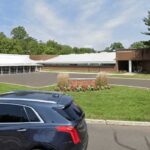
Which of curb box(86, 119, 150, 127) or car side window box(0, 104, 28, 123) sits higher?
car side window box(0, 104, 28, 123)

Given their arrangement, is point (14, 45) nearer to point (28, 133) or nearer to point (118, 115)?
point (118, 115)

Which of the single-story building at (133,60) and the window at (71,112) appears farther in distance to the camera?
the single-story building at (133,60)

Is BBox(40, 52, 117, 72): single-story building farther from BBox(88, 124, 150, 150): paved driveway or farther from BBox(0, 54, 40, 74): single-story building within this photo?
BBox(88, 124, 150, 150): paved driveway

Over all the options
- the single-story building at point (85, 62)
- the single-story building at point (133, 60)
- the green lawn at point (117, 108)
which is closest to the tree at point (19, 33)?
the single-story building at point (85, 62)

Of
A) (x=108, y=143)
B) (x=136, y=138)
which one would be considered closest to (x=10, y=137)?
(x=108, y=143)

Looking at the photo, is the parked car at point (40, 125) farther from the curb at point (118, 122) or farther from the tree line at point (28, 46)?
the tree line at point (28, 46)

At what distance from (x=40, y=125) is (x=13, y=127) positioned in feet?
1.74

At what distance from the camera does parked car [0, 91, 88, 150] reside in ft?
18.9


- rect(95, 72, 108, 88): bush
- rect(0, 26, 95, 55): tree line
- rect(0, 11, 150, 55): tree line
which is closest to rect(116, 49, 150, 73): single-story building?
rect(0, 11, 150, 55): tree line

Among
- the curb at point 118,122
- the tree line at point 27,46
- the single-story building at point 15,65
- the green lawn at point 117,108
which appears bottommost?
the curb at point 118,122

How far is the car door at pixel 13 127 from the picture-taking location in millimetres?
5895

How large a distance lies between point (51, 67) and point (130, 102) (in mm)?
54470

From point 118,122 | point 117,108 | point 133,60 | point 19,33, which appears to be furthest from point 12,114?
point 19,33

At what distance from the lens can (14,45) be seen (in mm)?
93000
